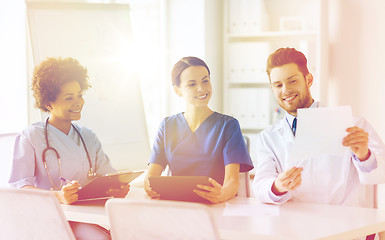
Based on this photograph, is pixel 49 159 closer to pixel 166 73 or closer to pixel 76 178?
pixel 76 178

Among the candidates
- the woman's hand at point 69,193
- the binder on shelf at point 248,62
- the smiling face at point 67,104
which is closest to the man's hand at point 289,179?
the woman's hand at point 69,193

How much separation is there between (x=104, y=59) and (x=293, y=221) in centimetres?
195

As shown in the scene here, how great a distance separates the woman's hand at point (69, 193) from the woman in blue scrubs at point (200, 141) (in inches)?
11.3

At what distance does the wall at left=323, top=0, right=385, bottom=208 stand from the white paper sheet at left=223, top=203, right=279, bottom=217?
172cm

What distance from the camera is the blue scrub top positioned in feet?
6.25

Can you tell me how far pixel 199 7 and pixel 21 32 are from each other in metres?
1.49

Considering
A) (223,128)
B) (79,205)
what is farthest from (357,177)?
(79,205)

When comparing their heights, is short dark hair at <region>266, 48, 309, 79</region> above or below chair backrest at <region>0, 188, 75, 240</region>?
above

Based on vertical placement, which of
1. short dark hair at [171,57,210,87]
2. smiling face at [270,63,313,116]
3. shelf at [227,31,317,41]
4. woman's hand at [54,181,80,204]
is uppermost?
shelf at [227,31,317,41]

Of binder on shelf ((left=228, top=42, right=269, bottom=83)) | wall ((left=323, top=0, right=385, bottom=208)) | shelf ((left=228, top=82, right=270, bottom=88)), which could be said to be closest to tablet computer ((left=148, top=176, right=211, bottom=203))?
wall ((left=323, top=0, right=385, bottom=208))

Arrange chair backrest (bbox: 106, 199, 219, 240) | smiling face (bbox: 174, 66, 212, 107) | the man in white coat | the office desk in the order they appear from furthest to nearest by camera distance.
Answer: smiling face (bbox: 174, 66, 212, 107) < the man in white coat < the office desk < chair backrest (bbox: 106, 199, 219, 240)

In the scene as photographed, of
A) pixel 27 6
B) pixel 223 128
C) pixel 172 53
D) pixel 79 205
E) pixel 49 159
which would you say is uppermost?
pixel 27 6

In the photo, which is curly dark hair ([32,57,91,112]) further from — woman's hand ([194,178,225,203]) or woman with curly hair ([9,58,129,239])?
woman's hand ([194,178,225,203])

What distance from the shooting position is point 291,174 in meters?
1.53
